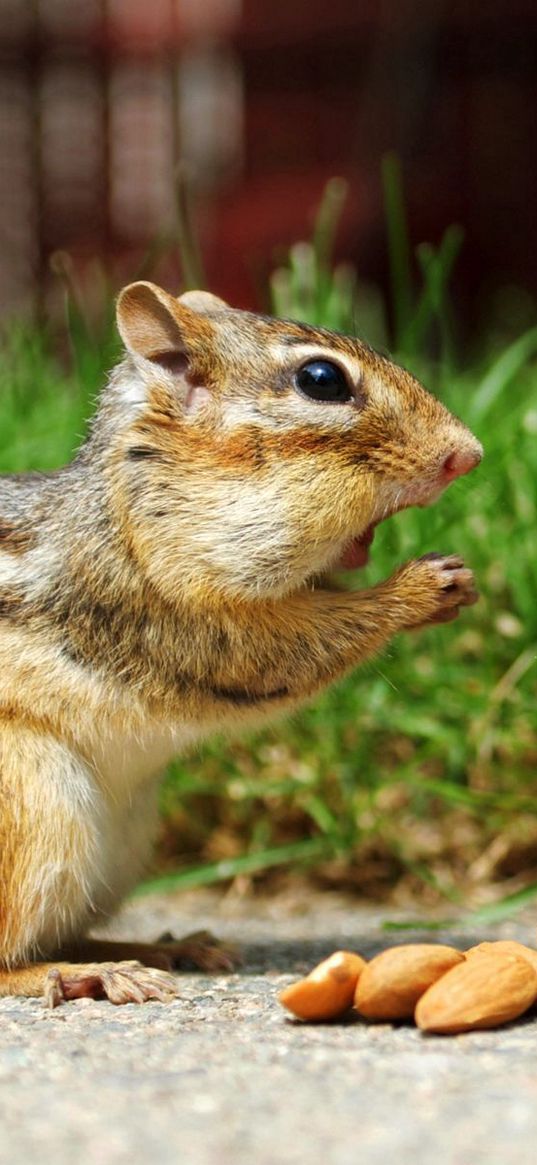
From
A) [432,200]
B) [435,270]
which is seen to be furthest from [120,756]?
[432,200]

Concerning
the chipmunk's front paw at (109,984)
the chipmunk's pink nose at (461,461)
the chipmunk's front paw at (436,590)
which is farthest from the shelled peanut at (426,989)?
the chipmunk's pink nose at (461,461)

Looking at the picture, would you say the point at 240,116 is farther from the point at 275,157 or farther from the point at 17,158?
the point at 17,158

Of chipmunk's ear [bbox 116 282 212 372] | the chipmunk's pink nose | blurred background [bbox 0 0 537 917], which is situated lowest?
the chipmunk's pink nose

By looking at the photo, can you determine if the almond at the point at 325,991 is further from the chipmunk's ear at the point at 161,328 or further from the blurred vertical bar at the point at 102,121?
the blurred vertical bar at the point at 102,121

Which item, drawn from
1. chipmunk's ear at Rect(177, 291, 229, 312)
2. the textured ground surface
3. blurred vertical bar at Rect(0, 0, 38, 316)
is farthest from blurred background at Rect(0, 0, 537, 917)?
the textured ground surface

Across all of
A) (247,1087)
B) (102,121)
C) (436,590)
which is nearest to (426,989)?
(247,1087)

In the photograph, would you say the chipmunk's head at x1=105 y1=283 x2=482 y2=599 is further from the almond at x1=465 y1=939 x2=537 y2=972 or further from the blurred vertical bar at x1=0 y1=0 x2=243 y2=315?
the blurred vertical bar at x1=0 y1=0 x2=243 y2=315

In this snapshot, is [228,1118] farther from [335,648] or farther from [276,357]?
[276,357]
